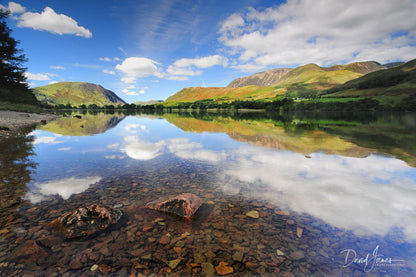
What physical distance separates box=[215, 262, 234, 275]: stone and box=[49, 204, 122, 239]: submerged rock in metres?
3.96

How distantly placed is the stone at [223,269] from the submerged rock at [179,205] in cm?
233

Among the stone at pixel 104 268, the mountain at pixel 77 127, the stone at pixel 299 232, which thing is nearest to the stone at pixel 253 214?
the stone at pixel 299 232

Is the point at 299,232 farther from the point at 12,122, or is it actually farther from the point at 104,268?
the point at 12,122

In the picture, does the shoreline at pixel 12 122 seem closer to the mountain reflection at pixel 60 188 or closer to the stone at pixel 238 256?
the mountain reflection at pixel 60 188

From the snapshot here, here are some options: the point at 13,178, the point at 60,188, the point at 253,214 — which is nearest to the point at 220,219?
the point at 253,214

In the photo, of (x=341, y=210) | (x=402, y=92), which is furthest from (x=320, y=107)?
(x=341, y=210)

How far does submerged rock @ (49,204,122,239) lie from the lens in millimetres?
5668

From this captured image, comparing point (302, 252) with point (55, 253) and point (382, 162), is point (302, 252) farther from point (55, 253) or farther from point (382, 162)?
point (382, 162)

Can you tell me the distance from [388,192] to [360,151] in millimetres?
9523

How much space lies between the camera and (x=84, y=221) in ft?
19.4

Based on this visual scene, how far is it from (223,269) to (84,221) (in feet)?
15.4

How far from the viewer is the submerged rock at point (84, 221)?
5668 millimetres

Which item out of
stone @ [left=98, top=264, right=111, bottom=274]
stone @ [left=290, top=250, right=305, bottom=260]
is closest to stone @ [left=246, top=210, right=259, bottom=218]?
stone @ [left=290, top=250, right=305, bottom=260]

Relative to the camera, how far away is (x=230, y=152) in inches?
652
